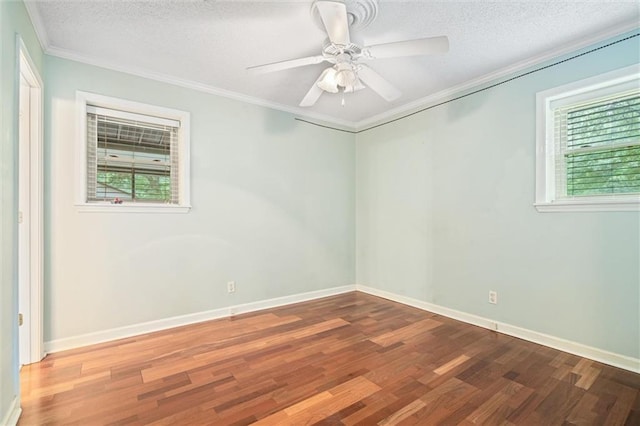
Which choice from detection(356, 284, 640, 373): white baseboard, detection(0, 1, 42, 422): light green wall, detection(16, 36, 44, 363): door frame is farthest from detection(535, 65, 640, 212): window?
detection(16, 36, 44, 363): door frame

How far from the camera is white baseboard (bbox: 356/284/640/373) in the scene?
2.21 meters

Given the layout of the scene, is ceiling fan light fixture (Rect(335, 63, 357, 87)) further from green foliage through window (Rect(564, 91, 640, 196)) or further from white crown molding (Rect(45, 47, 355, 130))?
green foliage through window (Rect(564, 91, 640, 196))

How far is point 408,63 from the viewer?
273cm

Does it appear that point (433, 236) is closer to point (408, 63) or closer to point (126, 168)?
point (408, 63)

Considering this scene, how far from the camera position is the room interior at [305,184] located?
2.12 meters

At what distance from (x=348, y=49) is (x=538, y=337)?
9.33 ft

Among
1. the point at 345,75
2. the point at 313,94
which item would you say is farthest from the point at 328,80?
the point at 313,94

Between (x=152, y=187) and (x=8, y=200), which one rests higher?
(x=152, y=187)

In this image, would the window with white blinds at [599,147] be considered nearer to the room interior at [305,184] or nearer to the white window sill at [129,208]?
the room interior at [305,184]

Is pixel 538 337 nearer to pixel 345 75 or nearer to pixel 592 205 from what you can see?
pixel 592 205

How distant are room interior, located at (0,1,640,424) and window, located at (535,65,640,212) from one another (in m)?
0.09

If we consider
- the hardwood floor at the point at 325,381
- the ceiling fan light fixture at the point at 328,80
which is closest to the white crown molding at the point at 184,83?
the ceiling fan light fixture at the point at 328,80

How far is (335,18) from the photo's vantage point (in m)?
1.69

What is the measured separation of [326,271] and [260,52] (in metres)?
2.79
